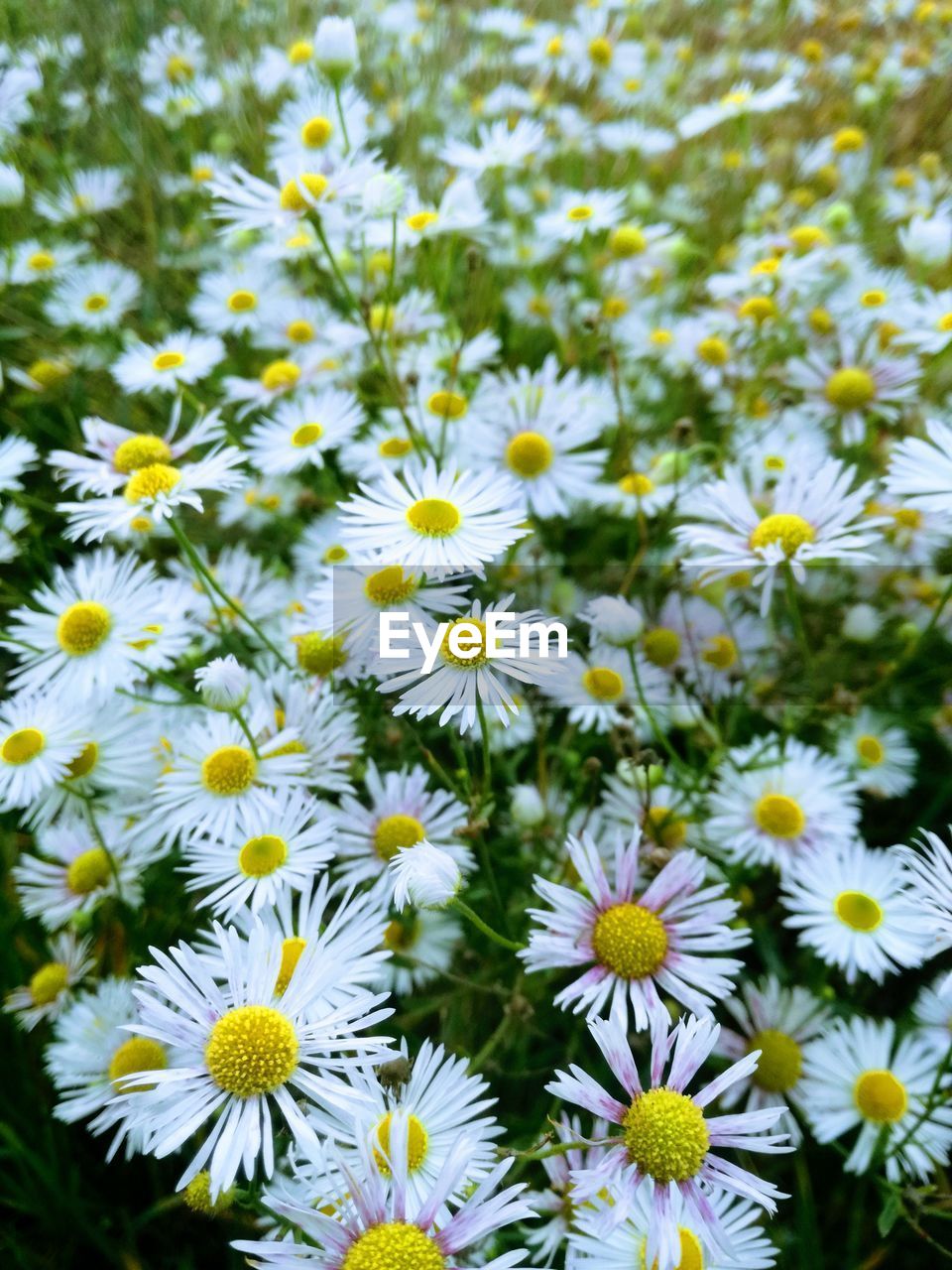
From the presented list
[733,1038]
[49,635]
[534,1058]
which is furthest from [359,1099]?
[49,635]

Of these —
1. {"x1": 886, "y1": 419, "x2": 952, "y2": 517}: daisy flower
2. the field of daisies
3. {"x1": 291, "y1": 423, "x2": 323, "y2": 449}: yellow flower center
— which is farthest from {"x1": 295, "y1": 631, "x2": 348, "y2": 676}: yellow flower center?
{"x1": 886, "y1": 419, "x2": 952, "y2": 517}: daisy flower

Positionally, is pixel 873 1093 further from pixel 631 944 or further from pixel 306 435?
pixel 306 435

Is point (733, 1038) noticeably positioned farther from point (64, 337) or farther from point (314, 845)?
point (64, 337)

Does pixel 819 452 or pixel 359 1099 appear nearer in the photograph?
pixel 359 1099

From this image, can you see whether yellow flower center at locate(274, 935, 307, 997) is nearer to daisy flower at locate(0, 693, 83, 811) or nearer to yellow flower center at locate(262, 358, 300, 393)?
daisy flower at locate(0, 693, 83, 811)

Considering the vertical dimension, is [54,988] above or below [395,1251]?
above

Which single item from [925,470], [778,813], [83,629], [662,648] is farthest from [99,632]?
[925,470]
